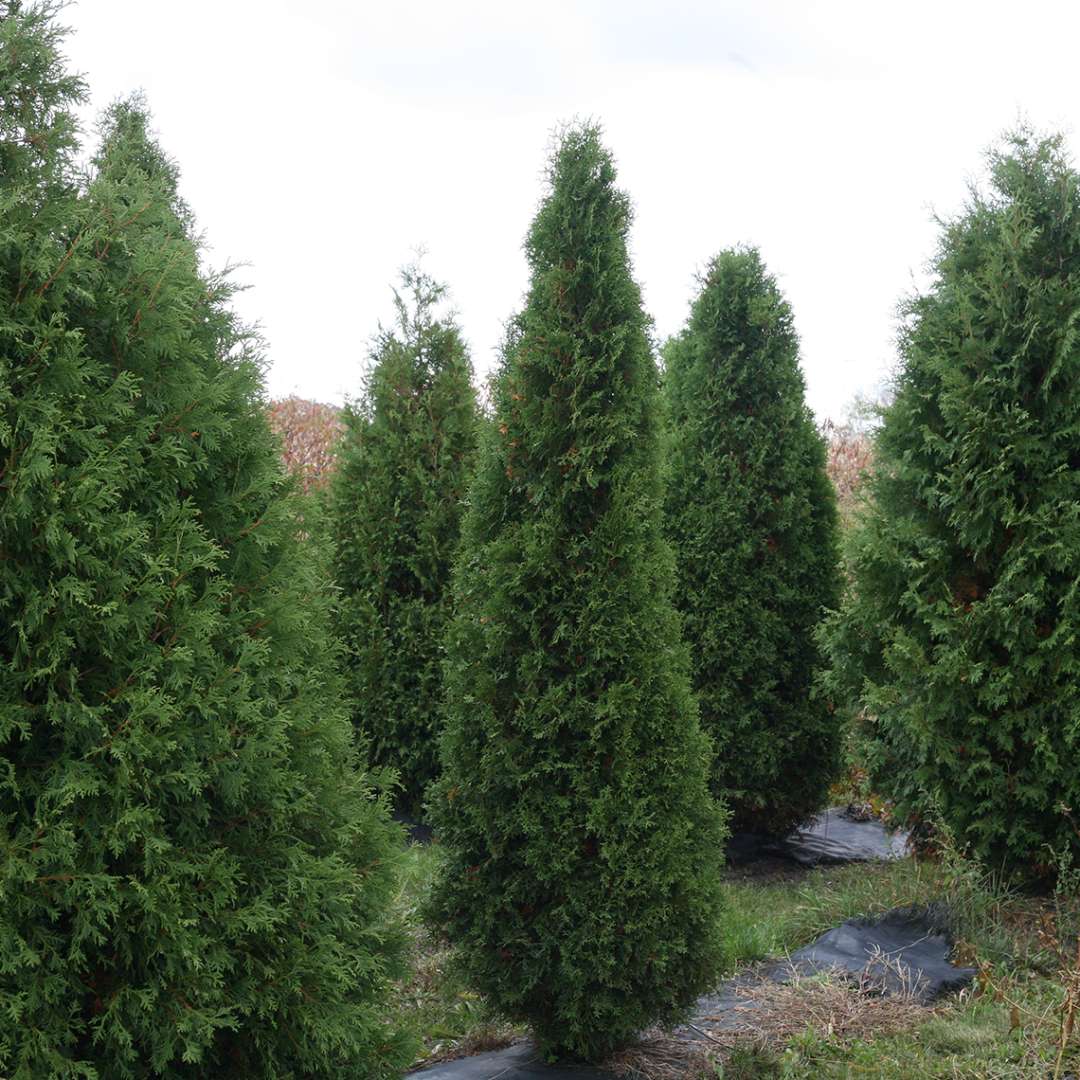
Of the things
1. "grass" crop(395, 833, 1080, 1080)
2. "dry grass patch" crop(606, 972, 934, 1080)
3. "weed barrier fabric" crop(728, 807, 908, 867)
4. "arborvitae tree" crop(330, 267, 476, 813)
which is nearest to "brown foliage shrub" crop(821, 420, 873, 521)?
"weed barrier fabric" crop(728, 807, 908, 867)

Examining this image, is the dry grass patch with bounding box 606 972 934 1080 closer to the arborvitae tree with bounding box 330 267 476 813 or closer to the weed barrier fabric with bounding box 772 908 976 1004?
the weed barrier fabric with bounding box 772 908 976 1004

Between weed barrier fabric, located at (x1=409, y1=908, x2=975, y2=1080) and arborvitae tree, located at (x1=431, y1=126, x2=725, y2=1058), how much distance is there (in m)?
0.20

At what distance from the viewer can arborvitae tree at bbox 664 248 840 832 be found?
8008mm

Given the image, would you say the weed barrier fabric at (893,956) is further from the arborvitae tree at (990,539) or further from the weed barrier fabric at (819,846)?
the weed barrier fabric at (819,846)

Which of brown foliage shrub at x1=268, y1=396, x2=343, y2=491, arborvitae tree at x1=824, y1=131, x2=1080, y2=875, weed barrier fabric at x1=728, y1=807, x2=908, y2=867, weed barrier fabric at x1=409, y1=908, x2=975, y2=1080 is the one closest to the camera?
weed barrier fabric at x1=409, y1=908, x2=975, y2=1080

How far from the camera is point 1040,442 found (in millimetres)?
5957

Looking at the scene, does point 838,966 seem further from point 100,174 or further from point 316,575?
point 100,174

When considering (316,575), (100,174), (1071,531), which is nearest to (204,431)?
(316,575)

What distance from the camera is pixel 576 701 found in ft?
14.2

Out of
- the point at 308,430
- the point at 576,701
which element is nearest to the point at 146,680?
the point at 576,701

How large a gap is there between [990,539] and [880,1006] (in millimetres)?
2569

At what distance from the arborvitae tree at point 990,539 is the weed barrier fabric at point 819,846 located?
1.80m

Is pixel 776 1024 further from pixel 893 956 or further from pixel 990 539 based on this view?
pixel 990 539

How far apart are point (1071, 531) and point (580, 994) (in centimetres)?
357
